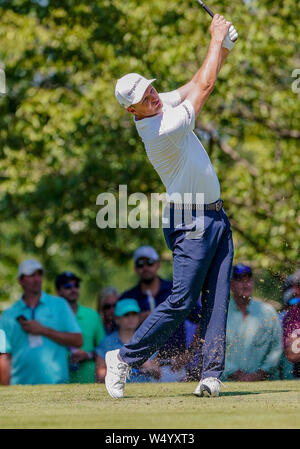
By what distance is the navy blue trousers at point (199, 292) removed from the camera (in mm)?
5863

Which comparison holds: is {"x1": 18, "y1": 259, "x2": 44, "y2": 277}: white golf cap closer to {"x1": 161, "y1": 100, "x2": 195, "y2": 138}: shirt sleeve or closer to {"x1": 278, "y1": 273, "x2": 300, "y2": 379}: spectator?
{"x1": 278, "y1": 273, "x2": 300, "y2": 379}: spectator

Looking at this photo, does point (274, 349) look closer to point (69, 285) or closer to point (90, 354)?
point (90, 354)

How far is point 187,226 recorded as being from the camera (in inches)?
232

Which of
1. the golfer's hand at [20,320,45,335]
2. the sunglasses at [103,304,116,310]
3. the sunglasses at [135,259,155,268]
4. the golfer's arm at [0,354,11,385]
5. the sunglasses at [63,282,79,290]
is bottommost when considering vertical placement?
the golfer's arm at [0,354,11,385]

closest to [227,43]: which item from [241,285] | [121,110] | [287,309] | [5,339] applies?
[287,309]

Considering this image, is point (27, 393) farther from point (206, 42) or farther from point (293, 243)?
point (206, 42)

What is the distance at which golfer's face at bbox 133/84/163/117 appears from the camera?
5.70m

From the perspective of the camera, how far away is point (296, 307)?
7816mm

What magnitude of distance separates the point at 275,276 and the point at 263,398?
70.0 inches

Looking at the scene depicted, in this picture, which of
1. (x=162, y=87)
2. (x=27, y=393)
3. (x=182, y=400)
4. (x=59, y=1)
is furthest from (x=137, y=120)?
(x=59, y=1)

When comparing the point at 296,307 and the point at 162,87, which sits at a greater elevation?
the point at 162,87

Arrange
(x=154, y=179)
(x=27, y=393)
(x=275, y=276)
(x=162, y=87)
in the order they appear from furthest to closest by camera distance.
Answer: (x=154, y=179) → (x=162, y=87) → (x=275, y=276) → (x=27, y=393)

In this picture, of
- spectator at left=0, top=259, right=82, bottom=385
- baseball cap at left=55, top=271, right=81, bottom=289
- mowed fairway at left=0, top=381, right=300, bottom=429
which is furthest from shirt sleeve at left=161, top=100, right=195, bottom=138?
baseball cap at left=55, top=271, right=81, bottom=289

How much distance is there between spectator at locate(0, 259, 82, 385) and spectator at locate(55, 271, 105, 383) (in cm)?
9
